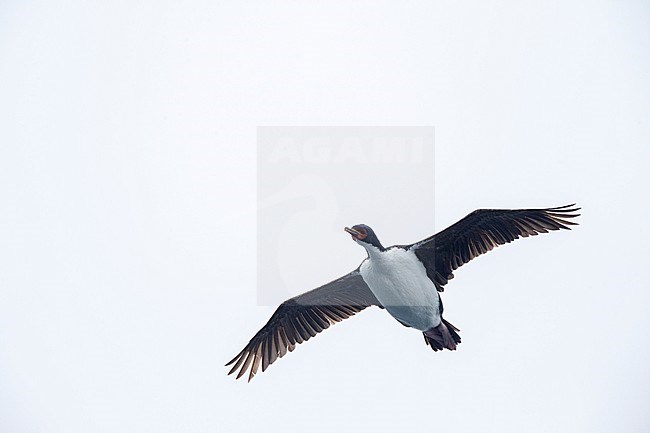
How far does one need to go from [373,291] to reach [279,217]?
32.4ft

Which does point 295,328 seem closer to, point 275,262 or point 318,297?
point 318,297

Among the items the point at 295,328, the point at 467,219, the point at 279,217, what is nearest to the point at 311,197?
the point at 279,217

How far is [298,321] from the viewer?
16.3 metres

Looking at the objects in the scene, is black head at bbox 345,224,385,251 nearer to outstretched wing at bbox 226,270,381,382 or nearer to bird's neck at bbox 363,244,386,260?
bird's neck at bbox 363,244,386,260

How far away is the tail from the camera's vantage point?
14734mm

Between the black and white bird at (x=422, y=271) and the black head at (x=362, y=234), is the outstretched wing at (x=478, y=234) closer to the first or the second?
the black and white bird at (x=422, y=271)

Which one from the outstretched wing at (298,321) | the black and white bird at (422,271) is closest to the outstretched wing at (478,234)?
the black and white bird at (422,271)

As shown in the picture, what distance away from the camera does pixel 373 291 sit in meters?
14.8

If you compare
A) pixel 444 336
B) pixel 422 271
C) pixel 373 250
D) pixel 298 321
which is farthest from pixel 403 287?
pixel 298 321

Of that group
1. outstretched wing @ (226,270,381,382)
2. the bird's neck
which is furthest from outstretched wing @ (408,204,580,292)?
outstretched wing @ (226,270,381,382)

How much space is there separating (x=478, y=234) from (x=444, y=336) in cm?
207

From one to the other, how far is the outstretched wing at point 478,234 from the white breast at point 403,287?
455mm

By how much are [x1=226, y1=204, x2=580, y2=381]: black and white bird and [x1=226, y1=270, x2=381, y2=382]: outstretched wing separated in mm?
21

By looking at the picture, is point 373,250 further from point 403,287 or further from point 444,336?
point 444,336
